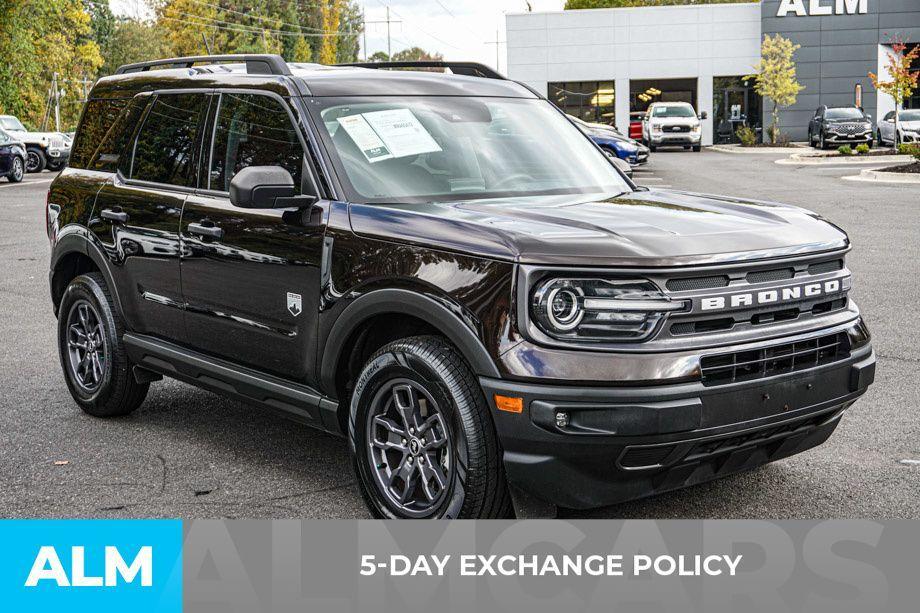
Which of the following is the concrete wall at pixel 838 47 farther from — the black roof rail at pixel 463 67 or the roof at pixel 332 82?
the roof at pixel 332 82

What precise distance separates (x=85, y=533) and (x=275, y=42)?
339 ft

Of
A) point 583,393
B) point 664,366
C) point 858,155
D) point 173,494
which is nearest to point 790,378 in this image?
point 664,366

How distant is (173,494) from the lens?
16.3ft

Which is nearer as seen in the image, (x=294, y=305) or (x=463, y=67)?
(x=294, y=305)

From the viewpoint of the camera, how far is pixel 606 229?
404 cm

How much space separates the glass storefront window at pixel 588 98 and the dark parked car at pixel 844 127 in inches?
556

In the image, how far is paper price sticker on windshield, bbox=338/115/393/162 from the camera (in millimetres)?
4832

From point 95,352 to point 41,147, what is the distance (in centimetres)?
3353

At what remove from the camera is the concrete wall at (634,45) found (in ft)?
176

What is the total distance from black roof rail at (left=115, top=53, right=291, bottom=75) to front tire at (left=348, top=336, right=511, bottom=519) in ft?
5.36

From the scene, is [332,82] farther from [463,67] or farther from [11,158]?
[11,158]

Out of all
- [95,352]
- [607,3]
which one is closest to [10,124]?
[95,352]

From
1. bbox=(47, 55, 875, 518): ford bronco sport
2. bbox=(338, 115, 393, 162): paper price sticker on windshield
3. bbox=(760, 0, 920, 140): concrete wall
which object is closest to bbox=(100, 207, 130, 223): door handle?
bbox=(47, 55, 875, 518): ford bronco sport

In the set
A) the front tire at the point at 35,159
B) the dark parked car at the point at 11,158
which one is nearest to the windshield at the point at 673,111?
the front tire at the point at 35,159
